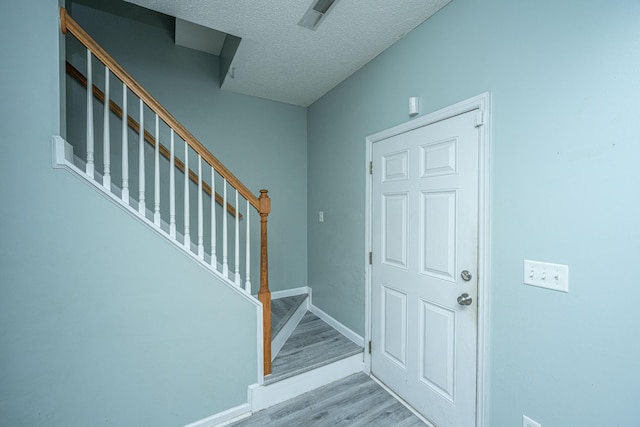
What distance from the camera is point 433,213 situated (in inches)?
67.6

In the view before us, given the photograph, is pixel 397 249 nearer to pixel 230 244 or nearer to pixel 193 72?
pixel 230 244

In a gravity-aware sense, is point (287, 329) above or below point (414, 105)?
below

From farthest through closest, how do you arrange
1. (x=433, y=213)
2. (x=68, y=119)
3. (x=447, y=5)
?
(x=68, y=119) → (x=433, y=213) → (x=447, y=5)

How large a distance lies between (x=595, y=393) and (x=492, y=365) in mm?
405

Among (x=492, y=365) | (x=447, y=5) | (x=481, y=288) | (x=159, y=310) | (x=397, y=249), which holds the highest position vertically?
(x=447, y=5)

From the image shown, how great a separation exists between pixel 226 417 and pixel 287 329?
853 mm

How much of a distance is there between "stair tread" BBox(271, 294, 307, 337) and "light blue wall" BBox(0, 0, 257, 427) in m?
0.73

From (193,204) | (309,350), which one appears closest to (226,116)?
(193,204)

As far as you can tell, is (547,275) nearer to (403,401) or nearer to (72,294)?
(403,401)

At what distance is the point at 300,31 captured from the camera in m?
1.86

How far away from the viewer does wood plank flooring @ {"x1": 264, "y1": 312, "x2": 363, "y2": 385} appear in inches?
80.1

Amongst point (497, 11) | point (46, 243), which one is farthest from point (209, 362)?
point (497, 11)

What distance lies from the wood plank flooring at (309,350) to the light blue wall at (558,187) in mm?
1153

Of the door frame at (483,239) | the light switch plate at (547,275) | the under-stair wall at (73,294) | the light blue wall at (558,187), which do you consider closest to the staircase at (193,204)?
the under-stair wall at (73,294)
